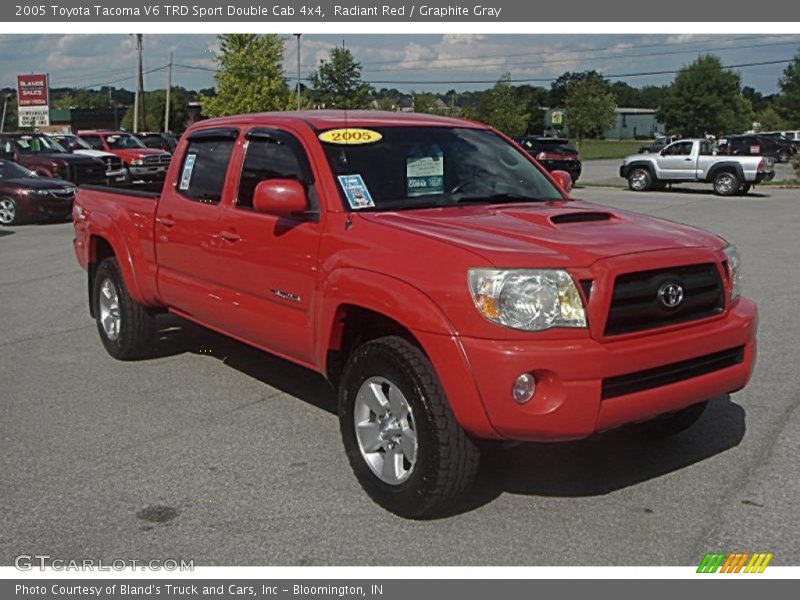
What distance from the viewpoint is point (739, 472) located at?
4.59m

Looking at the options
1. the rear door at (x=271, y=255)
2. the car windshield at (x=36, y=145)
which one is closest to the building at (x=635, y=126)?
the car windshield at (x=36, y=145)

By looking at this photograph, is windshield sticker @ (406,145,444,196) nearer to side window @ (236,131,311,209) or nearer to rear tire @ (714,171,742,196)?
side window @ (236,131,311,209)

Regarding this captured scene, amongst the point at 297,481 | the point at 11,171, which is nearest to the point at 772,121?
the point at 11,171

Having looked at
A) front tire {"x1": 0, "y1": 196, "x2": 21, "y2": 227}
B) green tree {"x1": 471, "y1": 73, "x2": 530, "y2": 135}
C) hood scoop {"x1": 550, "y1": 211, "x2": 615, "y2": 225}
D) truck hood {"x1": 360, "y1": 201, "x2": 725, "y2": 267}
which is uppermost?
green tree {"x1": 471, "y1": 73, "x2": 530, "y2": 135}

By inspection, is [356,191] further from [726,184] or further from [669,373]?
[726,184]

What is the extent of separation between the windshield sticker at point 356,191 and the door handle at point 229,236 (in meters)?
0.90

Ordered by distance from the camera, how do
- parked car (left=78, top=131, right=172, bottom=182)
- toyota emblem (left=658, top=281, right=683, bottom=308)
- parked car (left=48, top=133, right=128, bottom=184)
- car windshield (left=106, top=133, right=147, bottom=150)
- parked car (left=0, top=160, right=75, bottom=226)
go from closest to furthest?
1. toyota emblem (left=658, top=281, right=683, bottom=308)
2. parked car (left=0, top=160, right=75, bottom=226)
3. parked car (left=48, top=133, right=128, bottom=184)
4. parked car (left=78, top=131, right=172, bottom=182)
5. car windshield (left=106, top=133, right=147, bottom=150)

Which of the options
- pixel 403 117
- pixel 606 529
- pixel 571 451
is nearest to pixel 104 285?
pixel 403 117

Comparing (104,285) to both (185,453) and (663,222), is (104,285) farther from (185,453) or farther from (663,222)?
(663,222)

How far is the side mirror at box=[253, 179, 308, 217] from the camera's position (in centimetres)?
459

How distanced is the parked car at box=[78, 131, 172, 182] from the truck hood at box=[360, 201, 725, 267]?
75.8 feet

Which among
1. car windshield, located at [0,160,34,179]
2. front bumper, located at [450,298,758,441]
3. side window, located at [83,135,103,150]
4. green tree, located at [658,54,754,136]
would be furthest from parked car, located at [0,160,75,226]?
green tree, located at [658,54,754,136]

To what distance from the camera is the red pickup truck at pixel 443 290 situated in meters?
3.73

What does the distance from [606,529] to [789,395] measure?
263 centimetres
